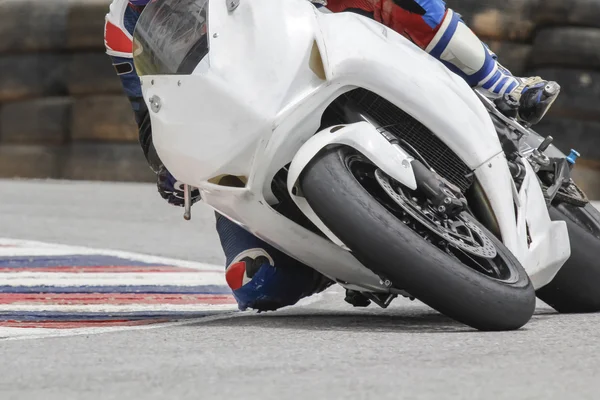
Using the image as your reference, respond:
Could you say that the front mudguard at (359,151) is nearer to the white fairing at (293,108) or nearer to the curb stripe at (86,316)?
the white fairing at (293,108)

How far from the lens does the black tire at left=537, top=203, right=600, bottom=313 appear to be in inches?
153

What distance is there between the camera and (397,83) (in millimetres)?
3195

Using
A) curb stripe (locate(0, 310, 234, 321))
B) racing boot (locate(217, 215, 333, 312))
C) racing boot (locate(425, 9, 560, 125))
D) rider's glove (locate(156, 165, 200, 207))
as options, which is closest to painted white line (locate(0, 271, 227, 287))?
curb stripe (locate(0, 310, 234, 321))

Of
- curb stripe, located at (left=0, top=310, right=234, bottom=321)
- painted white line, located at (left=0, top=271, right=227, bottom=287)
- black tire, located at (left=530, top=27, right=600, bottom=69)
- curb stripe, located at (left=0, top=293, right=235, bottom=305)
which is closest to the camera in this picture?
curb stripe, located at (left=0, top=310, right=234, bottom=321)

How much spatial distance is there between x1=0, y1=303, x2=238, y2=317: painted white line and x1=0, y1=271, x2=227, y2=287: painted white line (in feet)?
2.24


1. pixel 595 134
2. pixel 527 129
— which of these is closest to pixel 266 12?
pixel 527 129

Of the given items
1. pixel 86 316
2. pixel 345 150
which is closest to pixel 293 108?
pixel 345 150

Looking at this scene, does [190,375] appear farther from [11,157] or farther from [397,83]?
[11,157]

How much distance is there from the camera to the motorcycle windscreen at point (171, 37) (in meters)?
3.22

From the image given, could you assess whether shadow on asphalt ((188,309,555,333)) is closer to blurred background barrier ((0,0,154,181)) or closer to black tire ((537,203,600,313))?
black tire ((537,203,600,313))

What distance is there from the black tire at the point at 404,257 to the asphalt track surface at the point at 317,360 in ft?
0.21

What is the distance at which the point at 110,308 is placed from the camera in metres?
4.00

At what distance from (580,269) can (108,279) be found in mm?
1960

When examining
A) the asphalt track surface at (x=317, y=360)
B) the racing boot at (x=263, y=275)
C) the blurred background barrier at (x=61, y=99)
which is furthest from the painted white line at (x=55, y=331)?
the blurred background barrier at (x=61, y=99)
